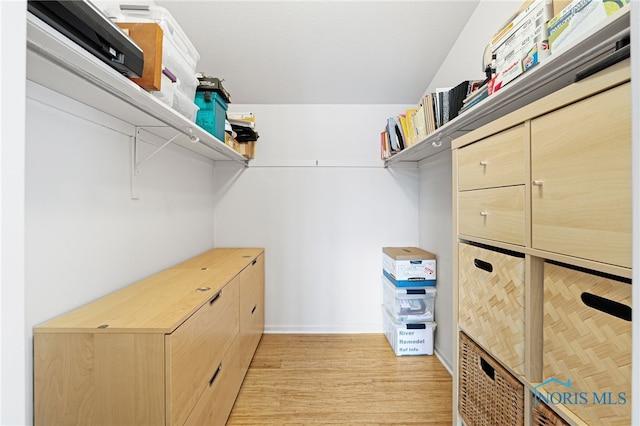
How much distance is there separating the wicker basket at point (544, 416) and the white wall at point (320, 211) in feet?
5.84

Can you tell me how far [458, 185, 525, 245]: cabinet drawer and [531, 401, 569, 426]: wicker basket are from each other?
461mm

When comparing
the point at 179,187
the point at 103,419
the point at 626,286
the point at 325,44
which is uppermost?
the point at 325,44

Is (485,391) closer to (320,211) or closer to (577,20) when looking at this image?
(577,20)

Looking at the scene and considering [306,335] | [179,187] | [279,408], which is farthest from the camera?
[306,335]

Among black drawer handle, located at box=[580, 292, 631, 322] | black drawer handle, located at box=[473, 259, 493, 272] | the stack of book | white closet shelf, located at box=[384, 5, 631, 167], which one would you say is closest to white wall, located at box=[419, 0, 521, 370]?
the stack of book

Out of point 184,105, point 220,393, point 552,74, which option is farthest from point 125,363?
point 552,74

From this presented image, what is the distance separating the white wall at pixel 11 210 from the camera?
1.06ft

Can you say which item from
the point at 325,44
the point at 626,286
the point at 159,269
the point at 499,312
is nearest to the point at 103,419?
the point at 159,269

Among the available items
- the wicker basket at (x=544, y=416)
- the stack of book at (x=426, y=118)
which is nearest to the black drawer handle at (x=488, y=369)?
the wicker basket at (x=544, y=416)

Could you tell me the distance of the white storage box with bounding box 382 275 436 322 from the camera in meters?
2.17

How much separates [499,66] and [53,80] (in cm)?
153

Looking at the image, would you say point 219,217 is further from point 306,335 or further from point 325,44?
point 325,44

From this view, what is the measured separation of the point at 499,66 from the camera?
0.95 metres

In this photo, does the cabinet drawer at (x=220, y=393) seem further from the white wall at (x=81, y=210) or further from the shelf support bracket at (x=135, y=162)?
the shelf support bracket at (x=135, y=162)
